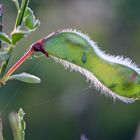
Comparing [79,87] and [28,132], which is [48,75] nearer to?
[79,87]

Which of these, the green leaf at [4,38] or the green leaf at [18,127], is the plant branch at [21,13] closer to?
the green leaf at [4,38]

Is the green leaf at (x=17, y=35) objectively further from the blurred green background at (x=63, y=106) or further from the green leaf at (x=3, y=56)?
the blurred green background at (x=63, y=106)

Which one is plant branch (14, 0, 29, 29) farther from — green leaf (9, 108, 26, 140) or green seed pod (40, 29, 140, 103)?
green leaf (9, 108, 26, 140)

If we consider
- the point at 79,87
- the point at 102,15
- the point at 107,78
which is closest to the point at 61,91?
the point at 79,87

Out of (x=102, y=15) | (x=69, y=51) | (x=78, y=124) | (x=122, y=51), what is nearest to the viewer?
(x=69, y=51)

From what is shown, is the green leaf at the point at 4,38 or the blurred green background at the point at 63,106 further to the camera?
the blurred green background at the point at 63,106

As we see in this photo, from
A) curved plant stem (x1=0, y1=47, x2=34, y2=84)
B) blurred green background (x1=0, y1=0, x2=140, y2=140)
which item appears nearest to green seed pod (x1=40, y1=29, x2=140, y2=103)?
curved plant stem (x1=0, y1=47, x2=34, y2=84)

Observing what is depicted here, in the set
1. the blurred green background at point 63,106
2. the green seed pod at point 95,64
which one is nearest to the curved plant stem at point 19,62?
the green seed pod at point 95,64

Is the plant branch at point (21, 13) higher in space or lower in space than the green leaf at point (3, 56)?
higher

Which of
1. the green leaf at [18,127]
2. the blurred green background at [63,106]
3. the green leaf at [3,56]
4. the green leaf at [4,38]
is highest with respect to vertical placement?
→ the blurred green background at [63,106]
